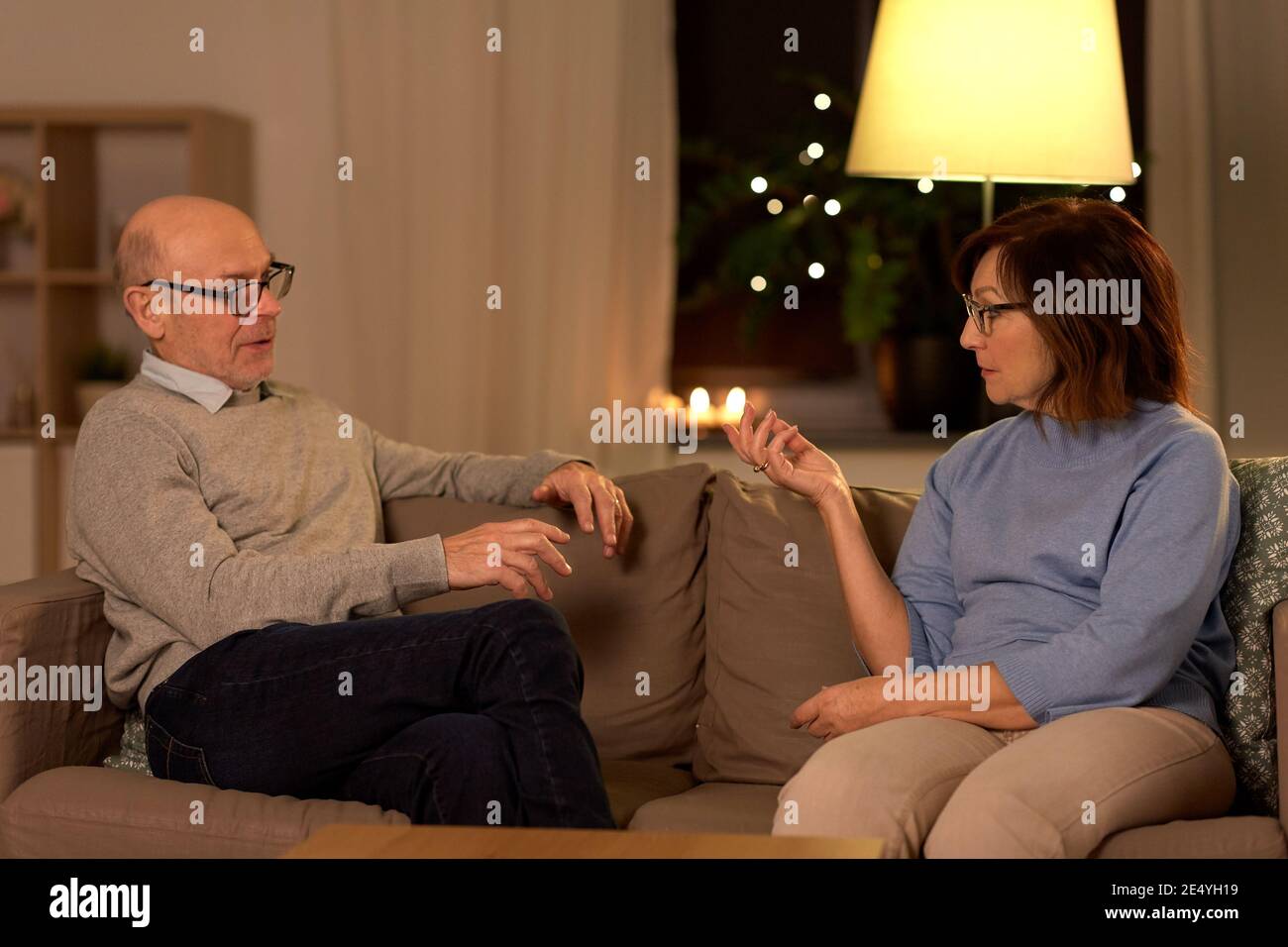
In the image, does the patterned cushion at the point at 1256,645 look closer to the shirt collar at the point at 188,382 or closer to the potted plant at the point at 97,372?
the shirt collar at the point at 188,382

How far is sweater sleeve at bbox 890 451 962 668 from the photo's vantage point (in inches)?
71.0

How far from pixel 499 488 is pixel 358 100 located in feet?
5.97

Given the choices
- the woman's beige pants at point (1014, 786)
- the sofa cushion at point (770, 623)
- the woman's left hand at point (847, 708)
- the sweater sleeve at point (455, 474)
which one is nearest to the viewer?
the woman's beige pants at point (1014, 786)

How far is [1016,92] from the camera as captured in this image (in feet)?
7.39

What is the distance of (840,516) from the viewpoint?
1.83 m

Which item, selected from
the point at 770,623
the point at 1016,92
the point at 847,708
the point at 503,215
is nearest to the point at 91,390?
the point at 503,215

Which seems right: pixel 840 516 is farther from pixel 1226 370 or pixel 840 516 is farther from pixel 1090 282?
pixel 1226 370

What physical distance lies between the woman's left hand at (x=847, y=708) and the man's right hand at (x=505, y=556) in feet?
1.10

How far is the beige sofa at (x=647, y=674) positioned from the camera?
172 cm

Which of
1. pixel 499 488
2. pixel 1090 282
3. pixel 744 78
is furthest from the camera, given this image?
pixel 744 78

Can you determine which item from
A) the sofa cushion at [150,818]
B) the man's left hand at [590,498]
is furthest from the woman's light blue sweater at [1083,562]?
the sofa cushion at [150,818]

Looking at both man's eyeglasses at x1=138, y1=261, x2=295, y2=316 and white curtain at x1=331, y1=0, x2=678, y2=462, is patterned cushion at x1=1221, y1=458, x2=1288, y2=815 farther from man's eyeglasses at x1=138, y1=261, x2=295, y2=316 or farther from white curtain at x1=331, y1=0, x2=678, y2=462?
white curtain at x1=331, y1=0, x2=678, y2=462

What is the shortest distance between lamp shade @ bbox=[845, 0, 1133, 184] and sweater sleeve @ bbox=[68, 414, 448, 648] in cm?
110

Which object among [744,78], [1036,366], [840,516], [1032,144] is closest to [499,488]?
[840,516]
